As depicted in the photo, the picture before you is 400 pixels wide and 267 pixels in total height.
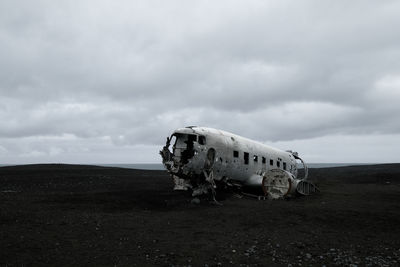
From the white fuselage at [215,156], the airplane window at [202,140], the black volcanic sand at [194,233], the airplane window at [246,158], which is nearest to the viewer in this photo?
the black volcanic sand at [194,233]

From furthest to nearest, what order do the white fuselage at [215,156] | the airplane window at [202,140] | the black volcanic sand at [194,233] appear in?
1. the airplane window at [202,140]
2. the white fuselage at [215,156]
3. the black volcanic sand at [194,233]

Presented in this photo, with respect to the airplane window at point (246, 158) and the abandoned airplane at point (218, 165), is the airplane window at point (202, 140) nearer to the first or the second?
the abandoned airplane at point (218, 165)

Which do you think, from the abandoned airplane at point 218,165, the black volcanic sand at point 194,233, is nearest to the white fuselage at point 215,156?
the abandoned airplane at point 218,165

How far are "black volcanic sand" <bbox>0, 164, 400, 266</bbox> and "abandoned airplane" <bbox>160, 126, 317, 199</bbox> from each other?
6.60 feet

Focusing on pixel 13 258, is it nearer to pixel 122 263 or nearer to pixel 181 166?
pixel 122 263

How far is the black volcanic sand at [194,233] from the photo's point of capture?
10055 millimetres

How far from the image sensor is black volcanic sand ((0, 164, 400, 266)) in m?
10.1

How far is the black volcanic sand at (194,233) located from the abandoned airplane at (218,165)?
2.01 meters

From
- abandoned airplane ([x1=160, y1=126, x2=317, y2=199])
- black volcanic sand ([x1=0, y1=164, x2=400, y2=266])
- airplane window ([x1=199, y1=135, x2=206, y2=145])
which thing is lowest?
black volcanic sand ([x1=0, y1=164, x2=400, y2=266])

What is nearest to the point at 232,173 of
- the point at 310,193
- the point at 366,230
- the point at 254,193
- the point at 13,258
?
the point at 254,193

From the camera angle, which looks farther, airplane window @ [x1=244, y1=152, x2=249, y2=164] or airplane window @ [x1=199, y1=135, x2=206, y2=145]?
airplane window @ [x1=244, y1=152, x2=249, y2=164]

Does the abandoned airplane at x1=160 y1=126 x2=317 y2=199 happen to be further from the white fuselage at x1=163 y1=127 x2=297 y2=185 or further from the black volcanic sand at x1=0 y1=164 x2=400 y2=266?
the black volcanic sand at x1=0 y1=164 x2=400 y2=266

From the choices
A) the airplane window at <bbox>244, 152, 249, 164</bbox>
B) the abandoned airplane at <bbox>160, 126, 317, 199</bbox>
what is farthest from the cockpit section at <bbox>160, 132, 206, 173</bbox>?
the airplane window at <bbox>244, 152, 249, 164</bbox>

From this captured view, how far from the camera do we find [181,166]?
70.5 ft
